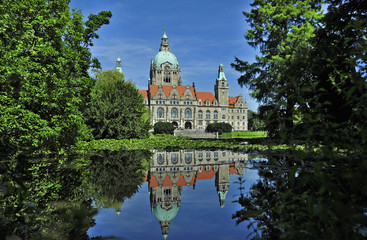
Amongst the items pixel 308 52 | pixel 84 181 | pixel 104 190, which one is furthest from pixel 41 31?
pixel 308 52

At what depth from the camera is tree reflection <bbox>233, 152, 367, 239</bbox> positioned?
141cm

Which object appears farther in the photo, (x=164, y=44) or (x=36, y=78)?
(x=164, y=44)

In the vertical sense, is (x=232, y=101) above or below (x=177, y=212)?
above

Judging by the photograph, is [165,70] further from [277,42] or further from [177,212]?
[177,212]

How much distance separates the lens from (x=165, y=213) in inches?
138

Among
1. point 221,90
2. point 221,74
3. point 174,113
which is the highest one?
point 221,74

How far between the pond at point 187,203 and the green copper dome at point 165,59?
86.3 meters

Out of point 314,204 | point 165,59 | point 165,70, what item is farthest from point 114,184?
point 165,59

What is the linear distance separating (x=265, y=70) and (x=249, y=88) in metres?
1.91

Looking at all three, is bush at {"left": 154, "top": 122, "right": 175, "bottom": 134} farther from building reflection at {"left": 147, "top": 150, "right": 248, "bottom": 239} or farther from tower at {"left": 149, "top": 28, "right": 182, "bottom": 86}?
building reflection at {"left": 147, "top": 150, "right": 248, "bottom": 239}

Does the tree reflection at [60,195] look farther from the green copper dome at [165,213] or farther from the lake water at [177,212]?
the green copper dome at [165,213]

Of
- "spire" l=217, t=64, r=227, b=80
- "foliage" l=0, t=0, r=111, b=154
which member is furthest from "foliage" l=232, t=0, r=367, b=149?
"spire" l=217, t=64, r=227, b=80

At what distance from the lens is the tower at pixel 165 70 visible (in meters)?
87.6

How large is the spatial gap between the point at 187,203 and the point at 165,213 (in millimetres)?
586
